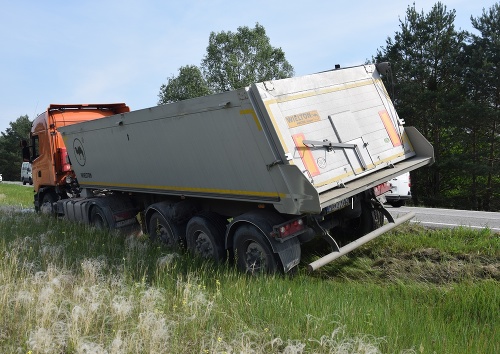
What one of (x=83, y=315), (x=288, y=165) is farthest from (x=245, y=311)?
(x=288, y=165)

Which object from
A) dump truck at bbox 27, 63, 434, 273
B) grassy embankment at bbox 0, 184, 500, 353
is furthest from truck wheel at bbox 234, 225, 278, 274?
grassy embankment at bbox 0, 184, 500, 353

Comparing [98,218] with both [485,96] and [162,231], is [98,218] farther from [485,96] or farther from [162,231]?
[485,96]

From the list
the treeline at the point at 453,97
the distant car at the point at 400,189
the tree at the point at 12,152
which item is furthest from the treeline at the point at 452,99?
the tree at the point at 12,152

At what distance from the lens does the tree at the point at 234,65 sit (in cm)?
4644

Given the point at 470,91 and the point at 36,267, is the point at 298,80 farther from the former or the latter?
the point at 470,91

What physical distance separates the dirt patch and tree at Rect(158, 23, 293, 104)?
41.2 m

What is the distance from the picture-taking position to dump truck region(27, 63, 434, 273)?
556cm

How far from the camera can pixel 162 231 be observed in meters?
8.16

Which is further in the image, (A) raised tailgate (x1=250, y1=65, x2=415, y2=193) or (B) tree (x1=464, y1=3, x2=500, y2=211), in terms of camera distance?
(B) tree (x1=464, y1=3, x2=500, y2=211)

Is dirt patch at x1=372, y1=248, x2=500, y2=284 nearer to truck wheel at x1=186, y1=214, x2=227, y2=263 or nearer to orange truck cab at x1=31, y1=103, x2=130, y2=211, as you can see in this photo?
truck wheel at x1=186, y1=214, x2=227, y2=263

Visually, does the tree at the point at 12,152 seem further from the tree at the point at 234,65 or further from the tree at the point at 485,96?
the tree at the point at 485,96

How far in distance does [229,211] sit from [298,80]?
2.31m

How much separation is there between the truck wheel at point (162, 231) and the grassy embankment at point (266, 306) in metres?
1.00

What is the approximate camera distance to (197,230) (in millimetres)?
7098
